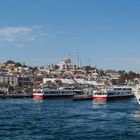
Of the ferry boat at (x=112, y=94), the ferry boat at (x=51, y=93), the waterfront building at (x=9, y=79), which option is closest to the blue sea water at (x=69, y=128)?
the ferry boat at (x=112, y=94)

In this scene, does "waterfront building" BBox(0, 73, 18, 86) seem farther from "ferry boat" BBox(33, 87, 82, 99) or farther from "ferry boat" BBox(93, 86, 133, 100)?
"ferry boat" BBox(93, 86, 133, 100)

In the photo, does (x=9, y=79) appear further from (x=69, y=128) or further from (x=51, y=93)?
(x=69, y=128)

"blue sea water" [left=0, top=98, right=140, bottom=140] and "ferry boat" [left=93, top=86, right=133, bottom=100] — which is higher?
"ferry boat" [left=93, top=86, right=133, bottom=100]

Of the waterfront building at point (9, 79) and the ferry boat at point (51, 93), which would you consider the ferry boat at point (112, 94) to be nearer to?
the ferry boat at point (51, 93)

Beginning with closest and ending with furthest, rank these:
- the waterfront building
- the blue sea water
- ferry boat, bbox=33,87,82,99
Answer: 1. the blue sea water
2. ferry boat, bbox=33,87,82,99
3. the waterfront building

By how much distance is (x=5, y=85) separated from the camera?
142 meters

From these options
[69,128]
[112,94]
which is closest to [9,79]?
[112,94]

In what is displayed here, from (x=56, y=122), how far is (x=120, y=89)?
5985 centimetres

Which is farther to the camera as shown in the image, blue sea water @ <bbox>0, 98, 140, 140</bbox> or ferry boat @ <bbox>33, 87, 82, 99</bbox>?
ferry boat @ <bbox>33, 87, 82, 99</bbox>

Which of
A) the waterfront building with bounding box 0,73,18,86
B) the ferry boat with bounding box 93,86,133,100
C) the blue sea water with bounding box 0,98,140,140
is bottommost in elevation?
the blue sea water with bounding box 0,98,140,140

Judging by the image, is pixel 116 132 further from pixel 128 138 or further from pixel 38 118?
pixel 38 118

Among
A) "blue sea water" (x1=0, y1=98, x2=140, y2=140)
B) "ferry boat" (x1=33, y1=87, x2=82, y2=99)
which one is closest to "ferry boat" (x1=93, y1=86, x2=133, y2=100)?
"ferry boat" (x1=33, y1=87, x2=82, y2=99)

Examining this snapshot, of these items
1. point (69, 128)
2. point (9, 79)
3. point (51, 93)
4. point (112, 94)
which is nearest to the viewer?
point (69, 128)

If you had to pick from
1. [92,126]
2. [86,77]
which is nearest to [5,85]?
[86,77]
